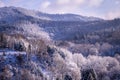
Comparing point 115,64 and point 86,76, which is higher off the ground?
point 86,76

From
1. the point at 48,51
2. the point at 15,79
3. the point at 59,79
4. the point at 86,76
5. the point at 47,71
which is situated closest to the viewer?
the point at 86,76

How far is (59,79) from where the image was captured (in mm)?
146125

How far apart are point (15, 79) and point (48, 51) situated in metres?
57.2

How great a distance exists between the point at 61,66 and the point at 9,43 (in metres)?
46.3

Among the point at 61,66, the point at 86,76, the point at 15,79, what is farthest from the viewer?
the point at 61,66

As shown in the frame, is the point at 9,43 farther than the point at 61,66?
Yes

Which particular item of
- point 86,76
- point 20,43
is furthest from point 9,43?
point 86,76

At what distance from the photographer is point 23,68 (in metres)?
146

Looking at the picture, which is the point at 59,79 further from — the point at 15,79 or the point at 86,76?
the point at 86,76

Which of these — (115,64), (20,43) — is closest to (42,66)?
(20,43)

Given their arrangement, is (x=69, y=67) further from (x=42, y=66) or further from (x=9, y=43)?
(x=9, y=43)

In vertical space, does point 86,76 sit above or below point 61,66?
Answer: above

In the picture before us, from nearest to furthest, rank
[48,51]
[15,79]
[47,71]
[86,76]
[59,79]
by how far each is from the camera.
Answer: [86,76] < [15,79] < [59,79] < [47,71] < [48,51]

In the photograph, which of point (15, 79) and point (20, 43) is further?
point (20, 43)
